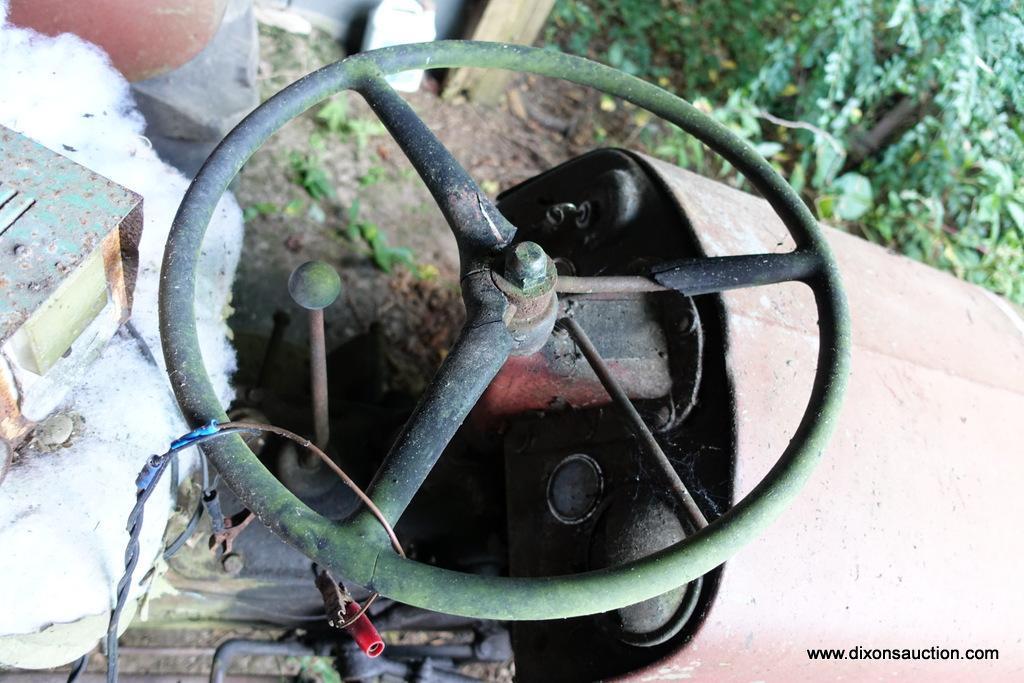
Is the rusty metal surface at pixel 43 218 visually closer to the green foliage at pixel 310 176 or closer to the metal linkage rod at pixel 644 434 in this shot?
the metal linkage rod at pixel 644 434

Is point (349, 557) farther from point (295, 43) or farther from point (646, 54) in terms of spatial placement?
point (646, 54)

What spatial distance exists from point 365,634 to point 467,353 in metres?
0.40

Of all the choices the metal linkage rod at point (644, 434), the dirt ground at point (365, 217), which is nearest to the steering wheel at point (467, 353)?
the metal linkage rod at point (644, 434)

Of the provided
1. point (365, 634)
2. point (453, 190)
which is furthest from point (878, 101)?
point (365, 634)

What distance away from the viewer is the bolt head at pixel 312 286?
1.22m

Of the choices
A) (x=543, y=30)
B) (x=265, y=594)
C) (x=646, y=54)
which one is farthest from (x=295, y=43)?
(x=265, y=594)

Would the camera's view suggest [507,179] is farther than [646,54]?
No

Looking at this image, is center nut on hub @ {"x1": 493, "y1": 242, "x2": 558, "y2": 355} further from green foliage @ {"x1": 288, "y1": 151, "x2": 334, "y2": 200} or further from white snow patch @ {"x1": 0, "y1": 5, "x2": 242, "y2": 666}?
green foliage @ {"x1": 288, "y1": 151, "x2": 334, "y2": 200}

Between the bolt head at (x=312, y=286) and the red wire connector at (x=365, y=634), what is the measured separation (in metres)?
0.44

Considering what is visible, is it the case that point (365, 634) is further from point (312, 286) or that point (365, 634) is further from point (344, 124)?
point (344, 124)

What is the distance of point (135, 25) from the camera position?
5.13 feet

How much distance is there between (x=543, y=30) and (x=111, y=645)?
285cm

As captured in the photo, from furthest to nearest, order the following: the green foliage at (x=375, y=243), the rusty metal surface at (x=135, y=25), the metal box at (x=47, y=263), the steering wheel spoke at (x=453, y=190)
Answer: the green foliage at (x=375, y=243) → the rusty metal surface at (x=135, y=25) → the steering wheel spoke at (x=453, y=190) → the metal box at (x=47, y=263)

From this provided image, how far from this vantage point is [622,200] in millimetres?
1444
